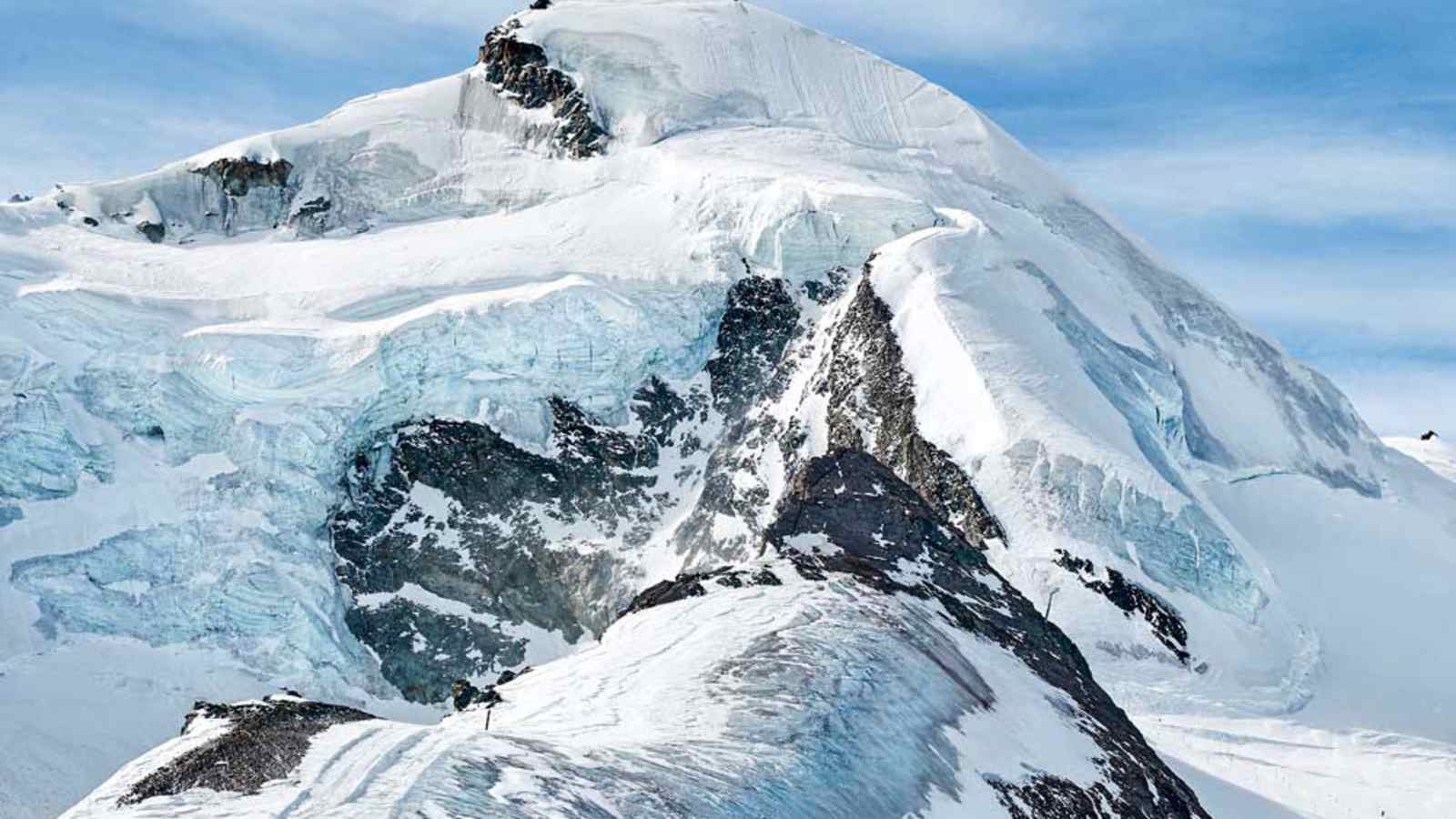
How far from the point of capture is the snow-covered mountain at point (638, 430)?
7000 cm

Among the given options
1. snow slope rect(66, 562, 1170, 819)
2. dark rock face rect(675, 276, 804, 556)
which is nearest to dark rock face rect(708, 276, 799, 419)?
dark rock face rect(675, 276, 804, 556)

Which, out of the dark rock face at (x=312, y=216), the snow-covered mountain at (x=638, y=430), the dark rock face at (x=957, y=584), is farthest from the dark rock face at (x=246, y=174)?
the dark rock face at (x=957, y=584)

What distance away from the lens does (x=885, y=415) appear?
79875mm

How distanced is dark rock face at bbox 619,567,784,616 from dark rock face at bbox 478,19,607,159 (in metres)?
64.6

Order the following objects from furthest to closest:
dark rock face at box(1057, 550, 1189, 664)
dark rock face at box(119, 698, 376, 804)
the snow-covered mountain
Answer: dark rock face at box(1057, 550, 1189, 664) → the snow-covered mountain → dark rock face at box(119, 698, 376, 804)

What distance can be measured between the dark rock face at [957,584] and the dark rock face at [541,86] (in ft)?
177

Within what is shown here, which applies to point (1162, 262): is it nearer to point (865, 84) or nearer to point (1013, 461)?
point (865, 84)

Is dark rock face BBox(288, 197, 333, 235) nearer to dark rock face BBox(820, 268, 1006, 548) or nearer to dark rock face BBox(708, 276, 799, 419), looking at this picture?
dark rock face BBox(708, 276, 799, 419)

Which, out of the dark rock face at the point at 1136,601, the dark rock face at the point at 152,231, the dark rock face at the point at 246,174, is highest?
the dark rock face at the point at 246,174

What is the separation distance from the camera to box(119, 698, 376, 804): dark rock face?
2495cm

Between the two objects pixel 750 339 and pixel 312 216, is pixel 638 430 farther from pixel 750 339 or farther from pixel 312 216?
pixel 312 216

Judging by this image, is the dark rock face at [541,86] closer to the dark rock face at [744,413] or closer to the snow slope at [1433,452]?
the dark rock face at [744,413]

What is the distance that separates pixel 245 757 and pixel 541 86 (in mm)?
86529

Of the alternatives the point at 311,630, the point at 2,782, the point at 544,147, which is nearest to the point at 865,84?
the point at 544,147
